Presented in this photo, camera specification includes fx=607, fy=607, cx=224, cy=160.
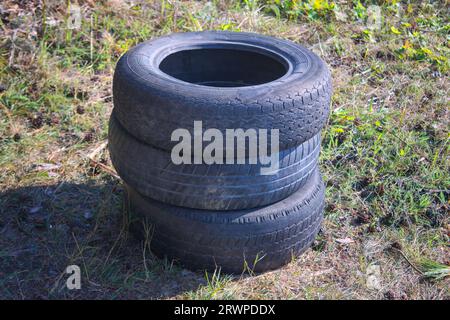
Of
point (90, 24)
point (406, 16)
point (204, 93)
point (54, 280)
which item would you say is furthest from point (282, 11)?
point (54, 280)

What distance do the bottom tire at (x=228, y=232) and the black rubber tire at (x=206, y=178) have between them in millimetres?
71

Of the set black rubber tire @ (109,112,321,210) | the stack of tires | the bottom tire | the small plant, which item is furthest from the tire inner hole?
the small plant

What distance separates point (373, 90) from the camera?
19.0 ft

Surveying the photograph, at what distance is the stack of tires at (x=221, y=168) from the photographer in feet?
10.5

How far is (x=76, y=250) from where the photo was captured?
12.2 feet

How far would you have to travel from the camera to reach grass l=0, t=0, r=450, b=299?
11.9 ft

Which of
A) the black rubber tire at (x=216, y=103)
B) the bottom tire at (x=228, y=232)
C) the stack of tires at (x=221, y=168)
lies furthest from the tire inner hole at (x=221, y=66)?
the bottom tire at (x=228, y=232)

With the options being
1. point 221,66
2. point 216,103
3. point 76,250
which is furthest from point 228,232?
point 221,66

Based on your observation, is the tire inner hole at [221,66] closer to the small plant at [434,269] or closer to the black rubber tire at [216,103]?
the black rubber tire at [216,103]

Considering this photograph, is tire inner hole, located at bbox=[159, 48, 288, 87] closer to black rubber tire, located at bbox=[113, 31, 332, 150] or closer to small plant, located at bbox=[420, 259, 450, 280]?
black rubber tire, located at bbox=[113, 31, 332, 150]

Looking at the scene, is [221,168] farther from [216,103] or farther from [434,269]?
[434,269]

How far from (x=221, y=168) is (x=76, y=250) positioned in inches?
43.9

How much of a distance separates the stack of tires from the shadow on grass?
0.17 meters

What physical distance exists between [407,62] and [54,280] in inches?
169
